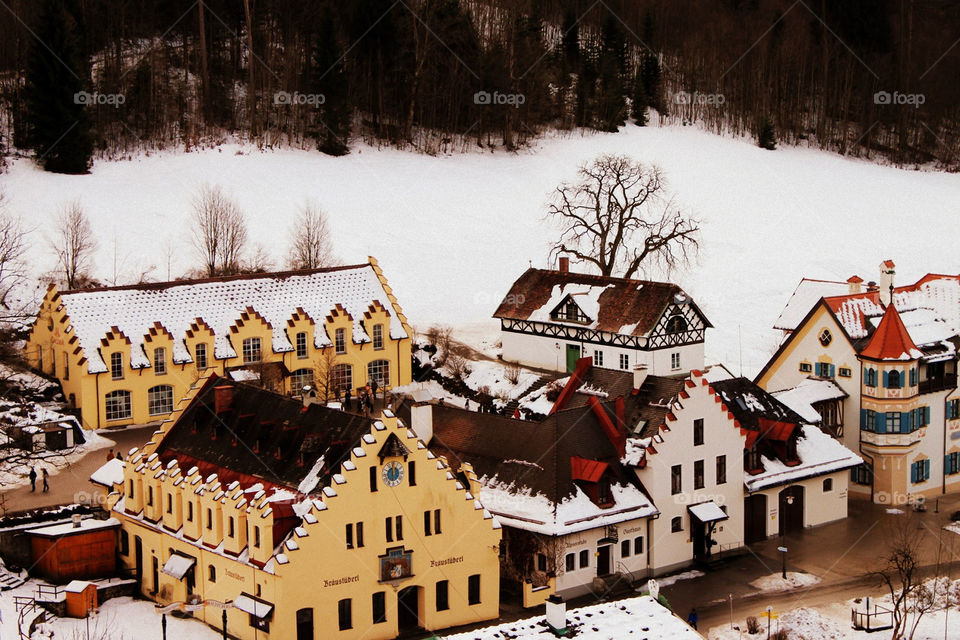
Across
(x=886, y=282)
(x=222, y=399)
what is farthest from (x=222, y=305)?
(x=886, y=282)

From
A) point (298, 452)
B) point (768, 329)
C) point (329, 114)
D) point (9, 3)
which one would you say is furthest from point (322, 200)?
point (298, 452)

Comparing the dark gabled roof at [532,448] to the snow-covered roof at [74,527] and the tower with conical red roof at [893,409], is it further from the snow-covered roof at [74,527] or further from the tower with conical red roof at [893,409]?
the tower with conical red roof at [893,409]

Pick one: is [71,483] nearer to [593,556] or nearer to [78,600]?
[78,600]

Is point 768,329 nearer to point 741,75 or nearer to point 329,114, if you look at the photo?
point 329,114

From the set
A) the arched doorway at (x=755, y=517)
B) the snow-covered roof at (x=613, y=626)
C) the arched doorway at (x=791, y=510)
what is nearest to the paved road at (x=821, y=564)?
the arched doorway at (x=755, y=517)

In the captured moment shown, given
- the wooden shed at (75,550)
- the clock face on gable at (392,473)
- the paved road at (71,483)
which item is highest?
the clock face on gable at (392,473)

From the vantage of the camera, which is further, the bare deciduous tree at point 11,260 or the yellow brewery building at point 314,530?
A: the bare deciduous tree at point 11,260

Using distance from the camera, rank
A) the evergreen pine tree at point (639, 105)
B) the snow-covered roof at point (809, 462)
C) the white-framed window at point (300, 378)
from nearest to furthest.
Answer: the snow-covered roof at point (809, 462) → the white-framed window at point (300, 378) → the evergreen pine tree at point (639, 105)
